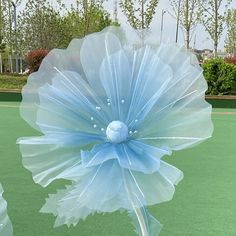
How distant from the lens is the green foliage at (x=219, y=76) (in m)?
12.3

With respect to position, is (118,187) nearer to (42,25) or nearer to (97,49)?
(97,49)

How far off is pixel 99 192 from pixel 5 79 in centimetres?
1454

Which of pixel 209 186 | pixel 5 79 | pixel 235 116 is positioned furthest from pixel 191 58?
pixel 5 79

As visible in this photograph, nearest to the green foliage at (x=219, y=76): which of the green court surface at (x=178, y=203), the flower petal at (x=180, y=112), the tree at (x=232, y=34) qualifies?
the green court surface at (x=178, y=203)

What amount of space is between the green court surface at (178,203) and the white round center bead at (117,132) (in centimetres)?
142

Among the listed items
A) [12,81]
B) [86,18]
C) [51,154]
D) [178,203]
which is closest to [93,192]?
[51,154]

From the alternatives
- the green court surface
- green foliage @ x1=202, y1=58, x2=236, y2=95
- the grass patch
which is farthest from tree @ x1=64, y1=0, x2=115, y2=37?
the green court surface

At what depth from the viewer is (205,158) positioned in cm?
536

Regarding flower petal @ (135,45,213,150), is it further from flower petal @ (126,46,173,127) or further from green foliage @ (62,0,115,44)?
green foliage @ (62,0,115,44)

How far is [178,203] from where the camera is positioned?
11.6 ft

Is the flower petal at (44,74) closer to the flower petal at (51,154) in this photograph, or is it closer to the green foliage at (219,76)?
the flower petal at (51,154)

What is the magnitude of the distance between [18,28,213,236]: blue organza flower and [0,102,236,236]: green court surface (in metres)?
1.33

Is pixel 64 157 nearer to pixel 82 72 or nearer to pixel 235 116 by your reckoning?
pixel 82 72

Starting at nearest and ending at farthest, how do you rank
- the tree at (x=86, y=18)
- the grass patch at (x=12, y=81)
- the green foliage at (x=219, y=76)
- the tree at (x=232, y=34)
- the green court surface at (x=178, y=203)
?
the green court surface at (x=178, y=203), the green foliage at (x=219, y=76), the grass patch at (x=12, y=81), the tree at (x=86, y=18), the tree at (x=232, y=34)
